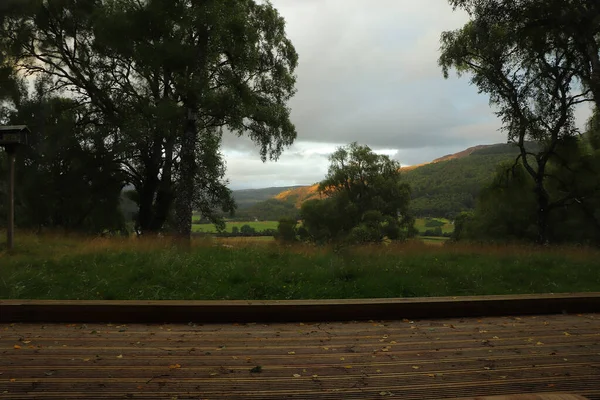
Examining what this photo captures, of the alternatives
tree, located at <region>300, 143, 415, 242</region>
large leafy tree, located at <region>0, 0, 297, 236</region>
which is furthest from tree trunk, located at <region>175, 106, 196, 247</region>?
tree, located at <region>300, 143, 415, 242</region>

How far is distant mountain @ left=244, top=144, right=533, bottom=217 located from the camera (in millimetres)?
32250

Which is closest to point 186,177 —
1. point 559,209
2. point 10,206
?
point 10,206

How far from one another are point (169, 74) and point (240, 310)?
540 inches

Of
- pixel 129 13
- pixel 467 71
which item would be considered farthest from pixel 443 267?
pixel 467 71

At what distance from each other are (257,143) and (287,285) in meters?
12.6

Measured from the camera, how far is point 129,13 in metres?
15.9

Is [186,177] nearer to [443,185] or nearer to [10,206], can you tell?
[10,206]

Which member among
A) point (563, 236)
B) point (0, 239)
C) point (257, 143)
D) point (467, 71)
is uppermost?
point (467, 71)

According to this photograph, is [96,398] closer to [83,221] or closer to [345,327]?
[345,327]

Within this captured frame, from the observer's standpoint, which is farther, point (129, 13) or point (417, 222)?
point (417, 222)

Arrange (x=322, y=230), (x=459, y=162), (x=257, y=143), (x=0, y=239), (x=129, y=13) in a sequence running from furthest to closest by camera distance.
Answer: (x=459, y=162)
(x=322, y=230)
(x=257, y=143)
(x=129, y=13)
(x=0, y=239)

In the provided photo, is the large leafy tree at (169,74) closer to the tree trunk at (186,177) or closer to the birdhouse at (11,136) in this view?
the tree trunk at (186,177)

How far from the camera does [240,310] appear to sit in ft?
17.2

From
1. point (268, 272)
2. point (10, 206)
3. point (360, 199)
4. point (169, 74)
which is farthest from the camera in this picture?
point (360, 199)
